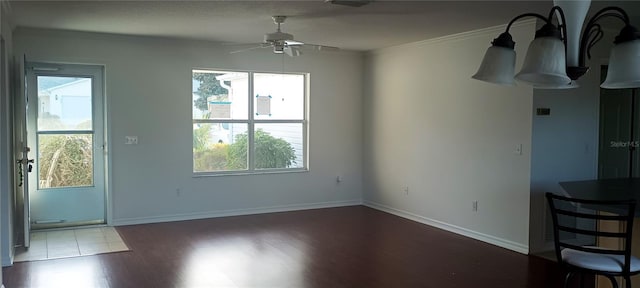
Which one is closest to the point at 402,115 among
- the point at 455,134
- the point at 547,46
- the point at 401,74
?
the point at 401,74

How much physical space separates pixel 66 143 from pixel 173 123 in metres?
1.24

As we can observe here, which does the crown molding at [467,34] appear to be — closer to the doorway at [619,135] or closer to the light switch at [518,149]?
the light switch at [518,149]

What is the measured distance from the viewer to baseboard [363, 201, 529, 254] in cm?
532

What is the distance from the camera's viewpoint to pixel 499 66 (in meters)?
2.20

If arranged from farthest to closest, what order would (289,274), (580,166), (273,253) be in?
1. (580,166)
2. (273,253)
3. (289,274)

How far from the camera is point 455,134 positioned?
6.12 meters

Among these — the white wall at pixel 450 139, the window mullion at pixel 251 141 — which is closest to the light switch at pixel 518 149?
the white wall at pixel 450 139

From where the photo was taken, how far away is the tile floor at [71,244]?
16.4ft

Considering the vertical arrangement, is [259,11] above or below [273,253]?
above

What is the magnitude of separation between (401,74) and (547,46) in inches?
196

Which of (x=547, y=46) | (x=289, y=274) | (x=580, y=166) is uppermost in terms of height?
(x=547, y=46)

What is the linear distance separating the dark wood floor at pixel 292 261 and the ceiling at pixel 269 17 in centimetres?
226

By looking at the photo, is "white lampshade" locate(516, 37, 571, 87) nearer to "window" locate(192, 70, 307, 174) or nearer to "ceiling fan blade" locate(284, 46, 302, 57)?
"ceiling fan blade" locate(284, 46, 302, 57)

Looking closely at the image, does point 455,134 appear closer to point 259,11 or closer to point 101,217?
point 259,11
